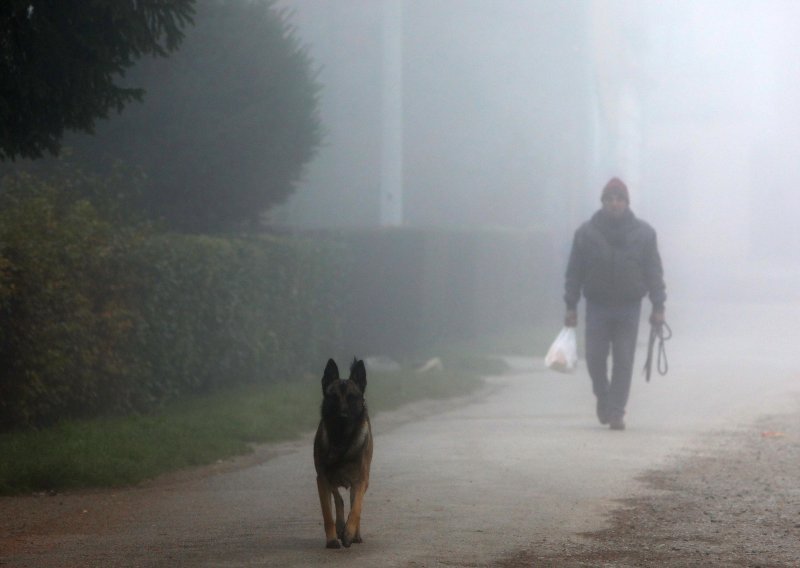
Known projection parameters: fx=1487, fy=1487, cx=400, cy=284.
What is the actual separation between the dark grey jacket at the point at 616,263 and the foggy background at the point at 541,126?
894 centimetres

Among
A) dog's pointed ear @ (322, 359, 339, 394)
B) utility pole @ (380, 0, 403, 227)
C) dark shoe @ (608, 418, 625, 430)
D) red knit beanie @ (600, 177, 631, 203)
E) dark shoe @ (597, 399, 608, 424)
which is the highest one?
utility pole @ (380, 0, 403, 227)

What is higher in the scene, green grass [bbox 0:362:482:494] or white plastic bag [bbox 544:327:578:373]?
white plastic bag [bbox 544:327:578:373]

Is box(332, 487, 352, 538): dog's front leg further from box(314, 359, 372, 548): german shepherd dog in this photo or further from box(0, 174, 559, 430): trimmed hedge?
box(0, 174, 559, 430): trimmed hedge

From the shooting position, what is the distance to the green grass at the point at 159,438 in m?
10.1

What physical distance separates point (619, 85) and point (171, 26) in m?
42.5

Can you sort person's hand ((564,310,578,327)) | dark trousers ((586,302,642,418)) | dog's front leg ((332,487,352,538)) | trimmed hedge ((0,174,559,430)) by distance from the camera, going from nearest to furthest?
dog's front leg ((332,487,352,538)), trimmed hedge ((0,174,559,430)), dark trousers ((586,302,642,418)), person's hand ((564,310,578,327))

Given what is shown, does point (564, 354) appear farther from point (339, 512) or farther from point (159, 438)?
point (339, 512)

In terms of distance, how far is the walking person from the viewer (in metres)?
13.3

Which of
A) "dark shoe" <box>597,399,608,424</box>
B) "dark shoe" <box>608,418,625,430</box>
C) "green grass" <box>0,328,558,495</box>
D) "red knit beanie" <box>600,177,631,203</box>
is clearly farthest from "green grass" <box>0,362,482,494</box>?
"red knit beanie" <box>600,177,631,203</box>

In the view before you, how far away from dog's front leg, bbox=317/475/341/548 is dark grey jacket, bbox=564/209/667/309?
6361 millimetres

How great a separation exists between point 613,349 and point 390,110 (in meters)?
14.5

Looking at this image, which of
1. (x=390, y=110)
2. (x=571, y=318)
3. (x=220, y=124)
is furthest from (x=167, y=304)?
(x=390, y=110)

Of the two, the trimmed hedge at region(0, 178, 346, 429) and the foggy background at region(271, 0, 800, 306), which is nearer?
the trimmed hedge at region(0, 178, 346, 429)

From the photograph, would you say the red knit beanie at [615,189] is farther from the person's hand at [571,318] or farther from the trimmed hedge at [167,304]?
the trimmed hedge at [167,304]
